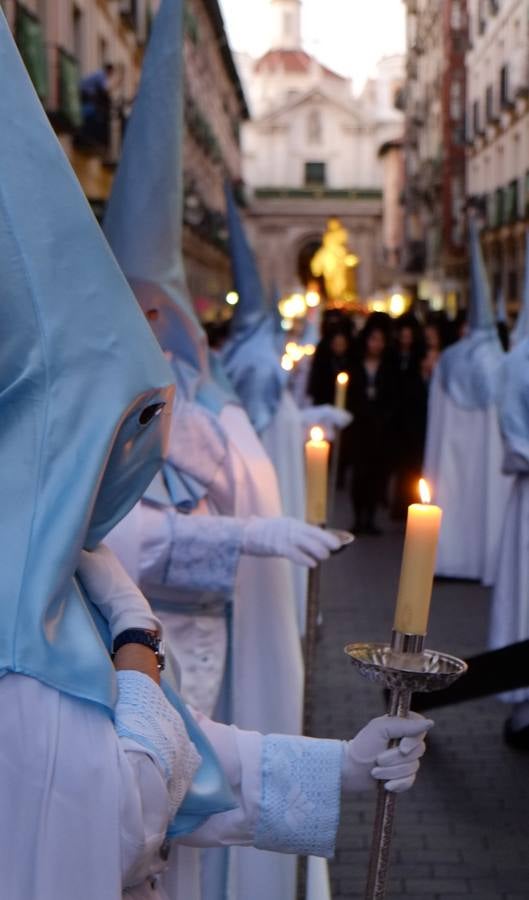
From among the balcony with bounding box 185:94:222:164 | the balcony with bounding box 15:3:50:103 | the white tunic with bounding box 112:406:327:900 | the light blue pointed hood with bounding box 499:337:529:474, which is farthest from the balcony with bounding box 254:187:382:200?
the white tunic with bounding box 112:406:327:900

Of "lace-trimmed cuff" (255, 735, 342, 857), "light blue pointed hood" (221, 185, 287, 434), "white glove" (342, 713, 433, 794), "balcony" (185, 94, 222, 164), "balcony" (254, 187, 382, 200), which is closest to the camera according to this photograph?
"white glove" (342, 713, 433, 794)

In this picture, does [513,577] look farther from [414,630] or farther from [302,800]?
[414,630]

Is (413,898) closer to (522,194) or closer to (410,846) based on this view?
(410,846)

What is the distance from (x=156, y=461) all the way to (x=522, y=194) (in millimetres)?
31974

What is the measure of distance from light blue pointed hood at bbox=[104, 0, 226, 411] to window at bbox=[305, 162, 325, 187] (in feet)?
329

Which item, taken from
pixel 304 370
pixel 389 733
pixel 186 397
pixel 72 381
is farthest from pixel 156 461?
pixel 304 370

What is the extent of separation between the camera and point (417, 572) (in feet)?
6.53

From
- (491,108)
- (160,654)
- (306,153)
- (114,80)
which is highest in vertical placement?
(306,153)

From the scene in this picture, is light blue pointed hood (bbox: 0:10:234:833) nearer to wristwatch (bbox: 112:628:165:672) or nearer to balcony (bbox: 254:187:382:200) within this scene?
wristwatch (bbox: 112:628:165:672)

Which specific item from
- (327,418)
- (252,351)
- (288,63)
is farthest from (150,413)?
(288,63)

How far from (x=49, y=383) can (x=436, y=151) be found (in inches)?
2038

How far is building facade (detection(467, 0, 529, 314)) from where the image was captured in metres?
33.2

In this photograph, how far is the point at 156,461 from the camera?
216cm

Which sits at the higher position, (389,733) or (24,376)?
(24,376)
